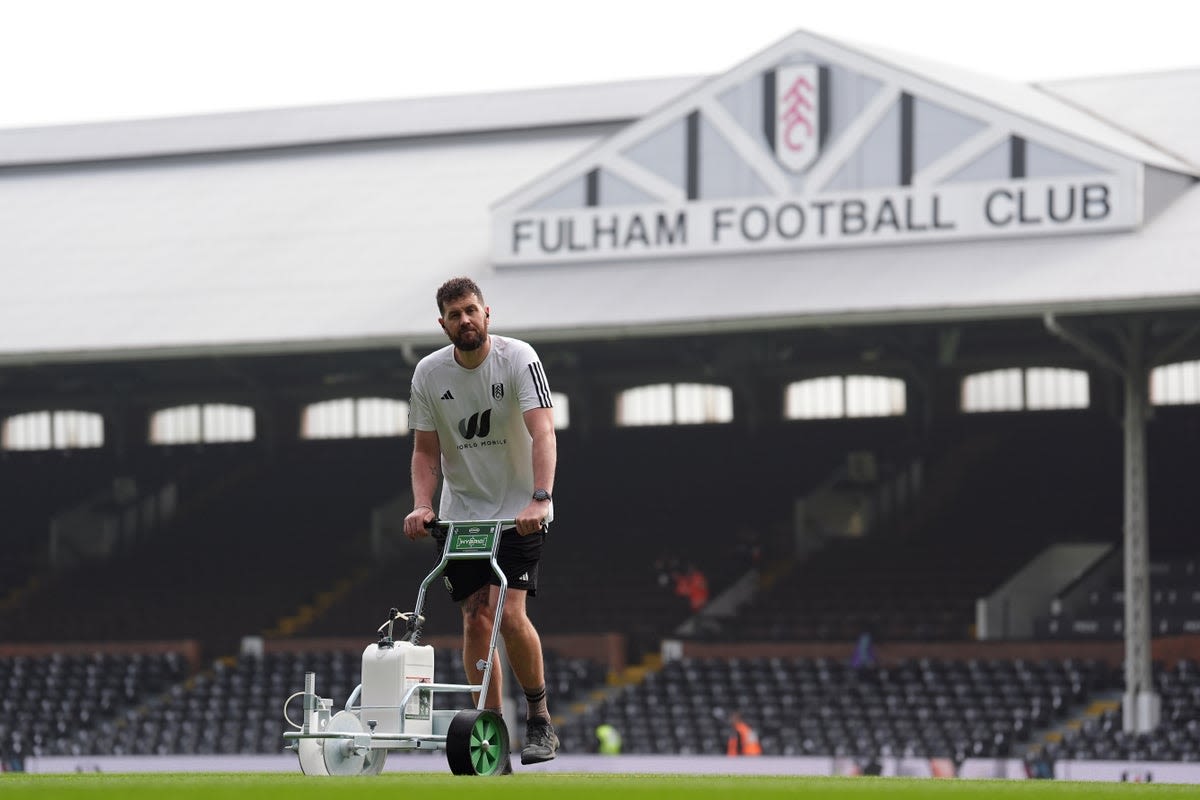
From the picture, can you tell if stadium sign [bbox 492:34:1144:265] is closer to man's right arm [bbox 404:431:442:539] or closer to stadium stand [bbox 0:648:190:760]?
stadium stand [bbox 0:648:190:760]

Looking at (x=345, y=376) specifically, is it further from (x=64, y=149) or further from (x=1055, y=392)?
(x=1055, y=392)

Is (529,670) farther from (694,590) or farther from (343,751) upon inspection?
(694,590)

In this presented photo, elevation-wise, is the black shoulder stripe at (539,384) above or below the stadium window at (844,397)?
above

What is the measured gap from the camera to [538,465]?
9391 mm

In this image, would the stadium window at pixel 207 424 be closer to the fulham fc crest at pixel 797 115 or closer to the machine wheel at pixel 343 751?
the fulham fc crest at pixel 797 115

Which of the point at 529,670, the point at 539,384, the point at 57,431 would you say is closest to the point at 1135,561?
the point at 529,670

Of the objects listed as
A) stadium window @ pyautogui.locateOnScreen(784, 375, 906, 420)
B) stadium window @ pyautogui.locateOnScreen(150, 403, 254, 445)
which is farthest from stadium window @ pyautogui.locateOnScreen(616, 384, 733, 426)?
stadium window @ pyautogui.locateOnScreen(150, 403, 254, 445)

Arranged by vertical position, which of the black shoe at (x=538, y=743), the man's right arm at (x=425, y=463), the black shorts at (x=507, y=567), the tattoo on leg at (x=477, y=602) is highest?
the man's right arm at (x=425, y=463)

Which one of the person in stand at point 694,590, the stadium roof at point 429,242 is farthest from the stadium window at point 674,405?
the person in stand at point 694,590

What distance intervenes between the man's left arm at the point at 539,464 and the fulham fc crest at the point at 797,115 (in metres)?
20.3

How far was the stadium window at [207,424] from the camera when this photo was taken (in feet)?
143

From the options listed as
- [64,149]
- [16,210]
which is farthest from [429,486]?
[64,149]

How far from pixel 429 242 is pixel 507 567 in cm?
2308

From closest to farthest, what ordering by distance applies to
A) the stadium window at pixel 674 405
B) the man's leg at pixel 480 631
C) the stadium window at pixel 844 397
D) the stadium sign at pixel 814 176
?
the man's leg at pixel 480 631 < the stadium sign at pixel 814 176 < the stadium window at pixel 844 397 < the stadium window at pixel 674 405
